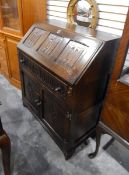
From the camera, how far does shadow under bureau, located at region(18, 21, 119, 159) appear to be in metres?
1.21

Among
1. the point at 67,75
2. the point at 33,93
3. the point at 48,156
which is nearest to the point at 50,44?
the point at 67,75

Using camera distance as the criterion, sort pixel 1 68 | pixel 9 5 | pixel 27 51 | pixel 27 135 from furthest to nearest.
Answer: pixel 1 68 < pixel 9 5 < pixel 27 135 < pixel 27 51

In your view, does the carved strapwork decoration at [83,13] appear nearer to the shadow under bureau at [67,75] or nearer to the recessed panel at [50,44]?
the shadow under bureau at [67,75]

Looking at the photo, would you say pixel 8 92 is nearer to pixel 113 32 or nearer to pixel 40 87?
pixel 40 87

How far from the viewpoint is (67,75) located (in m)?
1.22

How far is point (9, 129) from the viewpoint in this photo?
1.95m

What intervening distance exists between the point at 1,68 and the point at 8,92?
62 cm

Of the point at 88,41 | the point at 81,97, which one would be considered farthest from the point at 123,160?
the point at 88,41

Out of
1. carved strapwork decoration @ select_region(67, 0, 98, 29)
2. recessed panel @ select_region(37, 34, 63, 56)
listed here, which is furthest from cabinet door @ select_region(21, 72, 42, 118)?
carved strapwork decoration @ select_region(67, 0, 98, 29)

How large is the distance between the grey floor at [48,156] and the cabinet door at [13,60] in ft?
2.58

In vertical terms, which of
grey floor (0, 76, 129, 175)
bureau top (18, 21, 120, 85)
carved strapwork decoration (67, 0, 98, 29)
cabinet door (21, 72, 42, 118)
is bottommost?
grey floor (0, 76, 129, 175)

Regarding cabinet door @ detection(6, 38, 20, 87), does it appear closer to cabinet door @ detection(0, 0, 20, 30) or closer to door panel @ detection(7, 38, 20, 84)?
door panel @ detection(7, 38, 20, 84)

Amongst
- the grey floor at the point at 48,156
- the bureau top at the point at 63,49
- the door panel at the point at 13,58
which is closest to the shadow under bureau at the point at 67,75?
the bureau top at the point at 63,49

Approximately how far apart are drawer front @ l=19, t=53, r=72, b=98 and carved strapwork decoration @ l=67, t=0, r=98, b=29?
667 millimetres
